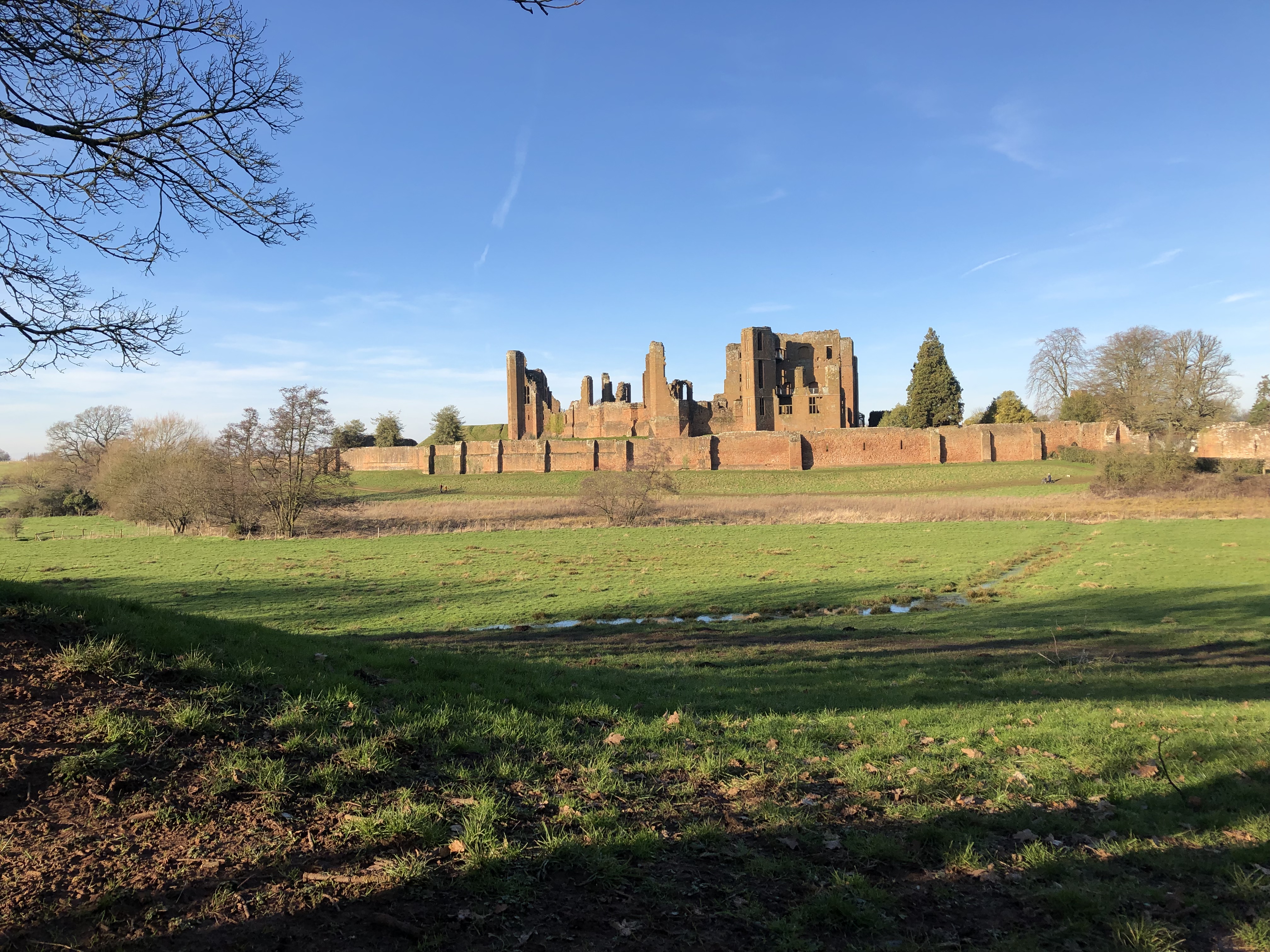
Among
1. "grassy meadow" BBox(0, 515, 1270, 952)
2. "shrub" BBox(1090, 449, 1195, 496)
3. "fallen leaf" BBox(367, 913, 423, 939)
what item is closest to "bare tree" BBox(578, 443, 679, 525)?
"grassy meadow" BBox(0, 515, 1270, 952)

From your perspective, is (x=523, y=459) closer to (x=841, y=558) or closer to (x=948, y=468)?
(x=948, y=468)

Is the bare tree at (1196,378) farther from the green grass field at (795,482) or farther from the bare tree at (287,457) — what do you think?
the bare tree at (287,457)

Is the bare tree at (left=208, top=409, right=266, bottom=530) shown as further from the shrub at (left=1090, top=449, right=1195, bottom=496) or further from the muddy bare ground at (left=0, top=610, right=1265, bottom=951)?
the shrub at (left=1090, top=449, right=1195, bottom=496)

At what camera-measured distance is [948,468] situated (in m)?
55.5

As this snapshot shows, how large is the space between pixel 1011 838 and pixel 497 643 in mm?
8257

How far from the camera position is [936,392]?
64188 mm

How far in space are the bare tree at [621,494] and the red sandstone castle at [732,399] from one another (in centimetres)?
3106

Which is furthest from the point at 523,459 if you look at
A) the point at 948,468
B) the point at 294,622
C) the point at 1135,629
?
the point at 1135,629

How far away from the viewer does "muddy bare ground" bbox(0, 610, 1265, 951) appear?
10.3 ft

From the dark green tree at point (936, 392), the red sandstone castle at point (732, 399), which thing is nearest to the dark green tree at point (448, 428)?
the red sandstone castle at point (732, 399)

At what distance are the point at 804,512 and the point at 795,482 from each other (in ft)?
59.5

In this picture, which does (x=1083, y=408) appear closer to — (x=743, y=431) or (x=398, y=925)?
(x=743, y=431)

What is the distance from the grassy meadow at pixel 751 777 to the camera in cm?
351

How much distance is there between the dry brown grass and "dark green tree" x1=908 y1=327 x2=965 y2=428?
2236 cm
